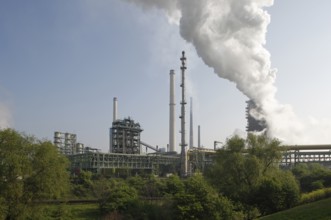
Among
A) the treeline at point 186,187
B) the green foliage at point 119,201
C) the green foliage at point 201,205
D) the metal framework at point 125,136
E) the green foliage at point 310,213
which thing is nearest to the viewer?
the green foliage at point 310,213

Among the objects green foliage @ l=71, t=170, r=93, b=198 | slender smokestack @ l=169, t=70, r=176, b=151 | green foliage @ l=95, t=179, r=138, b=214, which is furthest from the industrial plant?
green foliage @ l=95, t=179, r=138, b=214

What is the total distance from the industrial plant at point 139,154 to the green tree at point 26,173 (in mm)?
58057

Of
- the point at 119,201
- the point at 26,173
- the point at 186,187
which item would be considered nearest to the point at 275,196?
the point at 186,187

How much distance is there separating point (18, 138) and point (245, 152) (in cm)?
2383

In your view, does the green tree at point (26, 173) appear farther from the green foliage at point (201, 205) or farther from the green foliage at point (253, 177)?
the green foliage at point (253, 177)

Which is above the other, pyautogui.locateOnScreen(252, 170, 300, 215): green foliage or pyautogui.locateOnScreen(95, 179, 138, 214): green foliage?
pyautogui.locateOnScreen(252, 170, 300, 215): green foliage

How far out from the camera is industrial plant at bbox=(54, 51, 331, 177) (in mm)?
96644

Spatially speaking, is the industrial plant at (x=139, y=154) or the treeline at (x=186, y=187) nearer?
the treeline at (x=186, y=187)

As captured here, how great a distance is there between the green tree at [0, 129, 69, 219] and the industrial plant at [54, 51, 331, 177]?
58057mm

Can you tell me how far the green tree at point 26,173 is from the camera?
104 feet

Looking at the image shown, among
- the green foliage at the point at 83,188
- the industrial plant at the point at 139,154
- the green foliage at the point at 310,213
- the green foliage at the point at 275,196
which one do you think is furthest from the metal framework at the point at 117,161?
the green foliage at the point at 310,213

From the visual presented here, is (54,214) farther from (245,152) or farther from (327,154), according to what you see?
(327,154)

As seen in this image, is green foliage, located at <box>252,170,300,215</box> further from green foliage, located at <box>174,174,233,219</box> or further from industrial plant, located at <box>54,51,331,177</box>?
industrial plant, located at <box>54,51,331,177</box>

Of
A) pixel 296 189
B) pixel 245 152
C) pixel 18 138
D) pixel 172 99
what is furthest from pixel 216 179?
pixel 172 99
